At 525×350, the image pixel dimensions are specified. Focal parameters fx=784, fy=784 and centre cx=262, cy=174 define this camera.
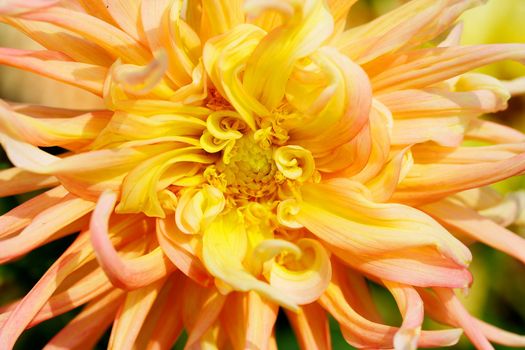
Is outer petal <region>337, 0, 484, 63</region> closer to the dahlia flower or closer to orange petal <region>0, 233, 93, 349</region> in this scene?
the dahlia flower

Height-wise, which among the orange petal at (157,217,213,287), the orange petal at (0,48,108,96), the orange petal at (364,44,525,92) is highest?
the orange petal at (0,48,108,96)

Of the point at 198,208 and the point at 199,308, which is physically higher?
the point at 198,208

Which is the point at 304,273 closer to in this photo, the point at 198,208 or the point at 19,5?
the point at 198,208

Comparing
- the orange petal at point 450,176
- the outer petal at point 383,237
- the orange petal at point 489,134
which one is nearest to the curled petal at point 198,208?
the outer petal at point 383,237

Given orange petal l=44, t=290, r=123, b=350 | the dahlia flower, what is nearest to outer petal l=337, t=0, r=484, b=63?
the dahlia flower

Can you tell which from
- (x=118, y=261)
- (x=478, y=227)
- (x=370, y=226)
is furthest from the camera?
(x=478, y=227)

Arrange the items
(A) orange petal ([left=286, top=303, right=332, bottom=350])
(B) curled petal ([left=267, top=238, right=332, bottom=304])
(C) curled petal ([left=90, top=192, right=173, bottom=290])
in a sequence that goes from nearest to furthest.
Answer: (C) curled petal ([left=90, top=192, right=173, bottom=290])
(B) curled petal ([left=267, top=238, right=332, bottom=304])
(A) orange petal ([left=286, top=303, right=332, bottom=350])

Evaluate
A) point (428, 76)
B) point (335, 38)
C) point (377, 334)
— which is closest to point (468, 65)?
point (428, 76)

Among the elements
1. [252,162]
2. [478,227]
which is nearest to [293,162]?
[252,162]
